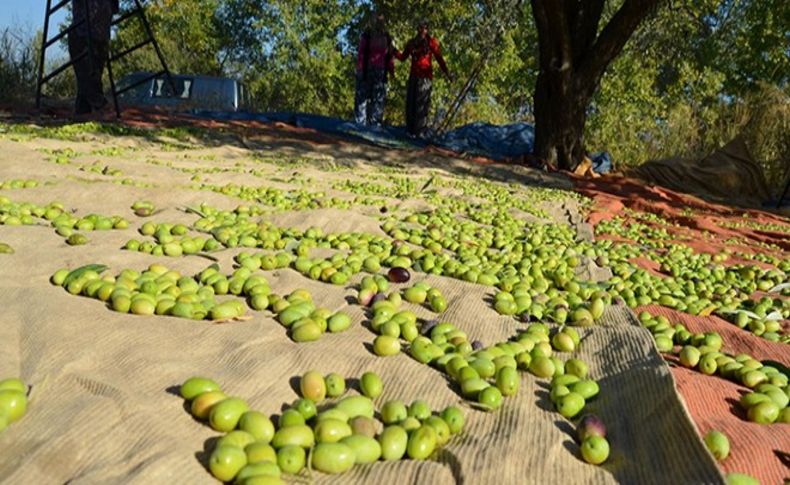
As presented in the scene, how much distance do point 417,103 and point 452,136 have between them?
1209mm

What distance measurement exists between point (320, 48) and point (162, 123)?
17104mm

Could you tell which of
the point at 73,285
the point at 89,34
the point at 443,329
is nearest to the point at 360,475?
the point at 443,329

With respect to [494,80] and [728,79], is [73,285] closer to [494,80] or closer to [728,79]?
[494,80]

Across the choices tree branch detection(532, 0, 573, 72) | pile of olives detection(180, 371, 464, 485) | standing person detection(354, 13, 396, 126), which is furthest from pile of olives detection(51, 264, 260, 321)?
standing person detection(354, 13, 396, 126)

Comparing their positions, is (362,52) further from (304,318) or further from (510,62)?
(304,318)

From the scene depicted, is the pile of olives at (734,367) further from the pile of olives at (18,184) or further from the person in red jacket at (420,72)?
the person in red jacket at (420,72)

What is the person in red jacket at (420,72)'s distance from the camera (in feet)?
42.9

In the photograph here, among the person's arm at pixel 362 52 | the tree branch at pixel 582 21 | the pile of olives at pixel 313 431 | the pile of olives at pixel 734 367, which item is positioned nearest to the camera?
the pile of olives at pixel 313 431

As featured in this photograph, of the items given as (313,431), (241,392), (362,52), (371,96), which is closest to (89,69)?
(362,52)

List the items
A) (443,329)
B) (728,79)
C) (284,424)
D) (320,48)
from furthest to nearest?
(320,48), (728,79), (443,329), (284,424)

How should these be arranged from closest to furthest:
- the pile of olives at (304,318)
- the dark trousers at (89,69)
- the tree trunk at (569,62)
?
the pile of olives at (304,318), the dark trousers at (89,69), the tree trunk at (569,62)

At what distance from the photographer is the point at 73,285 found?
258cm

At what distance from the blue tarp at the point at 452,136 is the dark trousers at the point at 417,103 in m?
0.31

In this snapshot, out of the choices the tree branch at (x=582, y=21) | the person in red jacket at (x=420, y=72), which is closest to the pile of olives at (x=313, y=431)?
the tree branch at (x=582, y=21)
